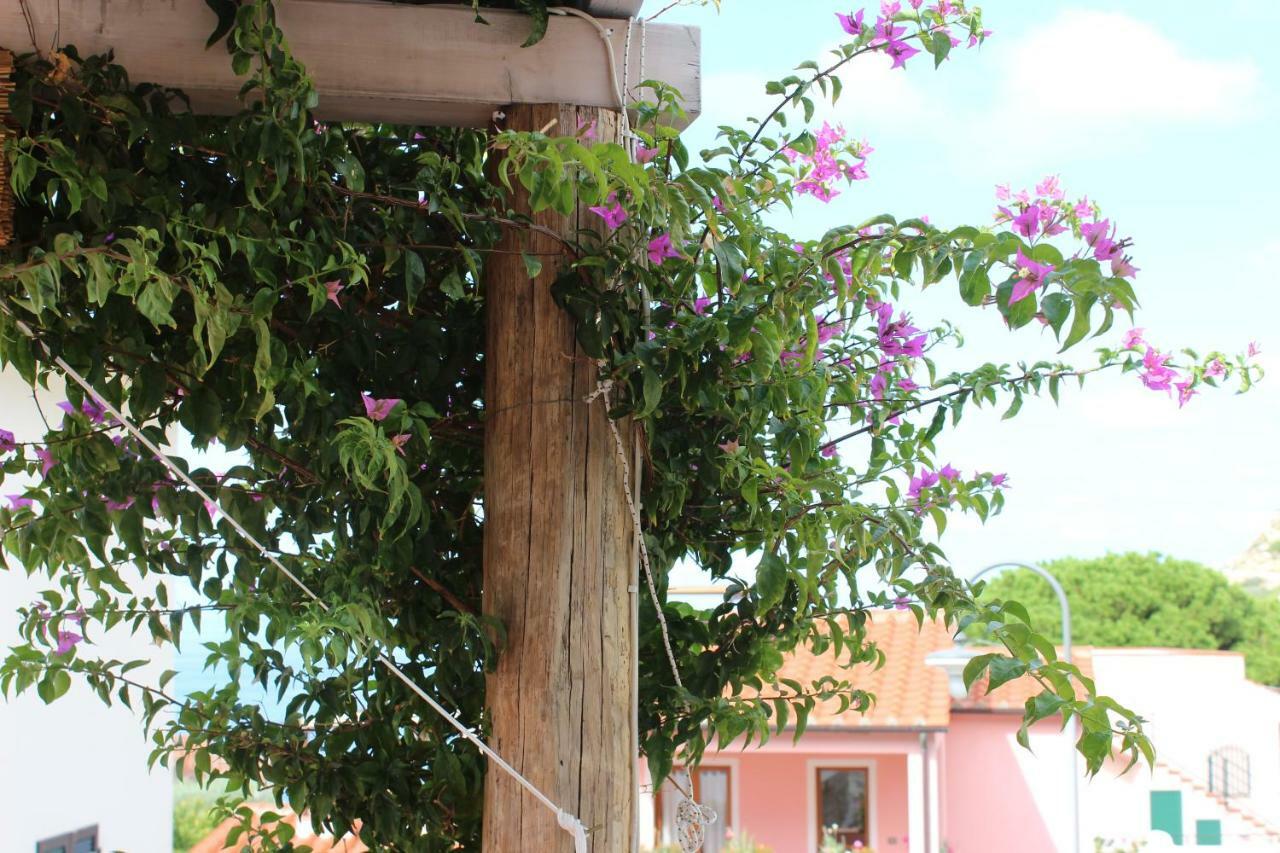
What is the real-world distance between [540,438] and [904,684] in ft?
27.2

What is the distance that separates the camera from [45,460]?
4.06ft

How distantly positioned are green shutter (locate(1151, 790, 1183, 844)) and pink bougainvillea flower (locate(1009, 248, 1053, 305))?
40.5 ft

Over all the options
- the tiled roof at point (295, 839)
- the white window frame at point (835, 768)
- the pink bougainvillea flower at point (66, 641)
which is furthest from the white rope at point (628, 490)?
the white window frame at point (835, 768)

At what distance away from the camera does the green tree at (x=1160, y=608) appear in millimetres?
21078

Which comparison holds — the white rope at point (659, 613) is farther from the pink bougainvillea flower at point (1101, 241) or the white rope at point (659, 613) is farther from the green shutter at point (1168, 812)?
the green shutter at point (1168, 812)

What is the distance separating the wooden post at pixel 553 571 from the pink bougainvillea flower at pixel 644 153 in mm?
35

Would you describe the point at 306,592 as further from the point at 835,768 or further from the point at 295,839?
the point at 835,768

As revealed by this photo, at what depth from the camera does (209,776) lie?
4.31 feet

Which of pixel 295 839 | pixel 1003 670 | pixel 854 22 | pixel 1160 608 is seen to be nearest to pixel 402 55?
pixel 854 22

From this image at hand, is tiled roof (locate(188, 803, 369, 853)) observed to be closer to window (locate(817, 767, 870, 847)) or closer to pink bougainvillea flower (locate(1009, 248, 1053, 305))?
pink bougainvillea flower (locate(1009, 248, 1053, 305))

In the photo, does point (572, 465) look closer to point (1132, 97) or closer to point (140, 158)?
Result: point (140, 158)

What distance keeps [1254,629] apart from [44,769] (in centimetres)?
2106

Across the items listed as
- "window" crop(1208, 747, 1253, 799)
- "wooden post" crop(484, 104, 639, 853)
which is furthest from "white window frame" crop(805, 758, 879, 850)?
"wooden post" crop(484, 104, 639, 853)

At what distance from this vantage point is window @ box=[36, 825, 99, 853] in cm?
452
